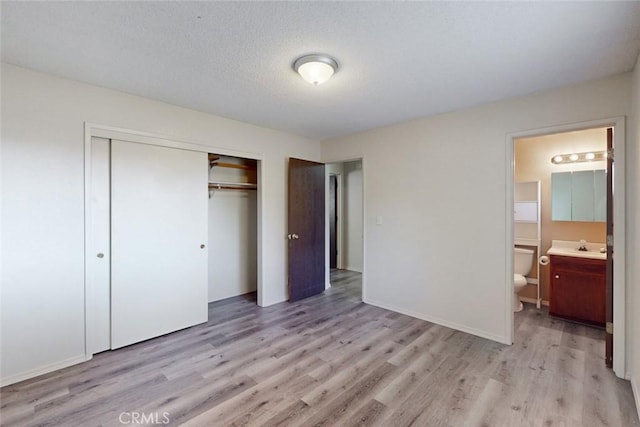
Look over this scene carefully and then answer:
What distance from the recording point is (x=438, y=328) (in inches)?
127

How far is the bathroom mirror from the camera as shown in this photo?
11.2 ft

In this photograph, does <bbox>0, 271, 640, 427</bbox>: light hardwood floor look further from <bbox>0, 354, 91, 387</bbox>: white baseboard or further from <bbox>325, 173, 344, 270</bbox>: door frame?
<bbox>325, 173, 344, 270</bbox>: door frame

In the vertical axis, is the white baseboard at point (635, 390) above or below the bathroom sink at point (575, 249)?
below

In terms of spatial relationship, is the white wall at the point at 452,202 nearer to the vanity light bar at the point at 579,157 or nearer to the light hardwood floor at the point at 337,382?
the light hardwood floor at the point at 337,382

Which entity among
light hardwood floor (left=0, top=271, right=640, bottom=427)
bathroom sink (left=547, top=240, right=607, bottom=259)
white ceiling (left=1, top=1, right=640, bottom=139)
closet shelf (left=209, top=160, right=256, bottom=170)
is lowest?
light hardwood floor (left=0, top=271, right=640, bottom=427)

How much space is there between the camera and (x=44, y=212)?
2.31 metres

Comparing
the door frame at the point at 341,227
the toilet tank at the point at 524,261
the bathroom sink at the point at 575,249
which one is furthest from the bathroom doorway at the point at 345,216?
the bathroom sink at the point at 575,249

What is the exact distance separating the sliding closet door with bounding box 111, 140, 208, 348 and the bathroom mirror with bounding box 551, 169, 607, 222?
4.43 meters

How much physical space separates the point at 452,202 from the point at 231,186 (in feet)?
9.50

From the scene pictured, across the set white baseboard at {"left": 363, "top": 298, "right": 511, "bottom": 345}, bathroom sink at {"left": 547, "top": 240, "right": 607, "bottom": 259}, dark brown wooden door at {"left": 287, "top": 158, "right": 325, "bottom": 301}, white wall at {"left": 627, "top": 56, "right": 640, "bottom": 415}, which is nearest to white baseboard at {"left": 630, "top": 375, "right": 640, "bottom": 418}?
white wall at {"left": 627, "top": 56, "right": 640, "bottom": 415}

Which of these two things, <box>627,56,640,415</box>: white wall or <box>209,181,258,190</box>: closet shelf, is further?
<box>209,181,258,190</box>: closet shelf

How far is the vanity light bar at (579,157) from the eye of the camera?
3.46 metres

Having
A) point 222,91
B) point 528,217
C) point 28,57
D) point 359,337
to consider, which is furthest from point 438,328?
point 28,57

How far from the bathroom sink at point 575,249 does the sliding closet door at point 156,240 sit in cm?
428
